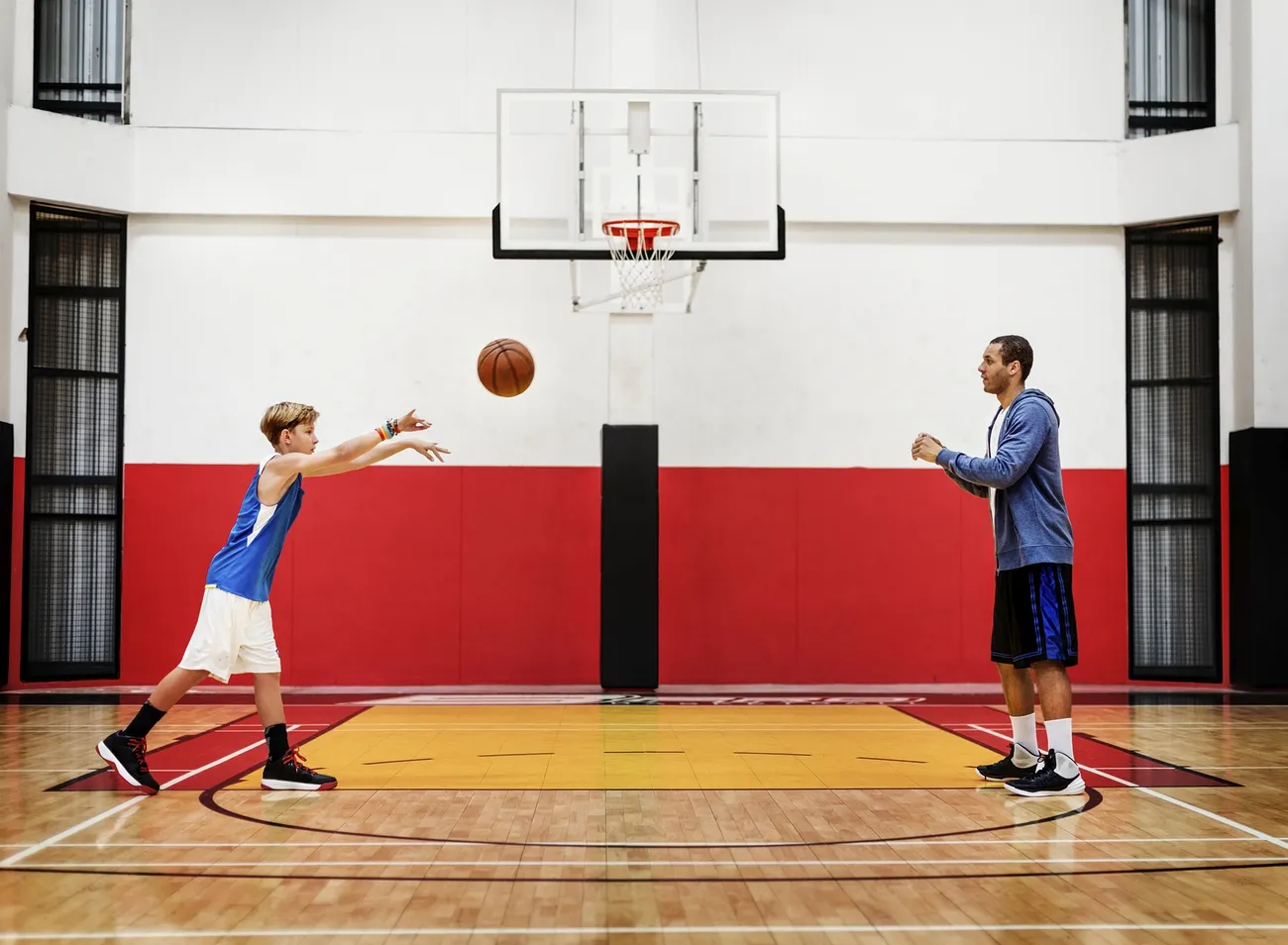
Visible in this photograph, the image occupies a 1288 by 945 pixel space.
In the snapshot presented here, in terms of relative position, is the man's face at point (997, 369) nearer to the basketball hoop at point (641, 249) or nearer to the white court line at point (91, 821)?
the basketball hoop at point (641, 249)

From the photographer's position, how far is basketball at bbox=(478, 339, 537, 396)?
311 inches

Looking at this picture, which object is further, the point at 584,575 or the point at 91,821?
the point at 584,575

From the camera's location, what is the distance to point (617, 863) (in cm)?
377

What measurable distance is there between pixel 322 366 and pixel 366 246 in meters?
1.08

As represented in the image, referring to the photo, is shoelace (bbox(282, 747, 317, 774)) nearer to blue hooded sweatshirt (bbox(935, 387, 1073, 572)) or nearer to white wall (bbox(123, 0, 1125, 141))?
blue hooded sweatshirt (bbox(935, 387, 1073, 572))

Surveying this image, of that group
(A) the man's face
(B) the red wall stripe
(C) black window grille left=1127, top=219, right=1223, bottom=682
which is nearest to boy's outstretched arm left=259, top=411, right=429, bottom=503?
(A) the man's face

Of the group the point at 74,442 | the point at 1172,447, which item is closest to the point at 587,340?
the point at 74,442

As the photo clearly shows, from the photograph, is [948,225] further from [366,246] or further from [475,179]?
[366,246]

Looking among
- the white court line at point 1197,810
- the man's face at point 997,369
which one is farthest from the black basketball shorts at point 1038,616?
the man's face at point 997,369

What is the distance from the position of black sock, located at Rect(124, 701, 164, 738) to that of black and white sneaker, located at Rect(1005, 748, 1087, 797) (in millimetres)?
3480

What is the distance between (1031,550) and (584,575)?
569 centimetres

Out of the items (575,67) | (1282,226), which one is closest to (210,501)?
(575,67)

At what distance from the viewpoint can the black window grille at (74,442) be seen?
9867 mm

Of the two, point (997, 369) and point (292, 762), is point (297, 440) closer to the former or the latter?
point (292, 762)
